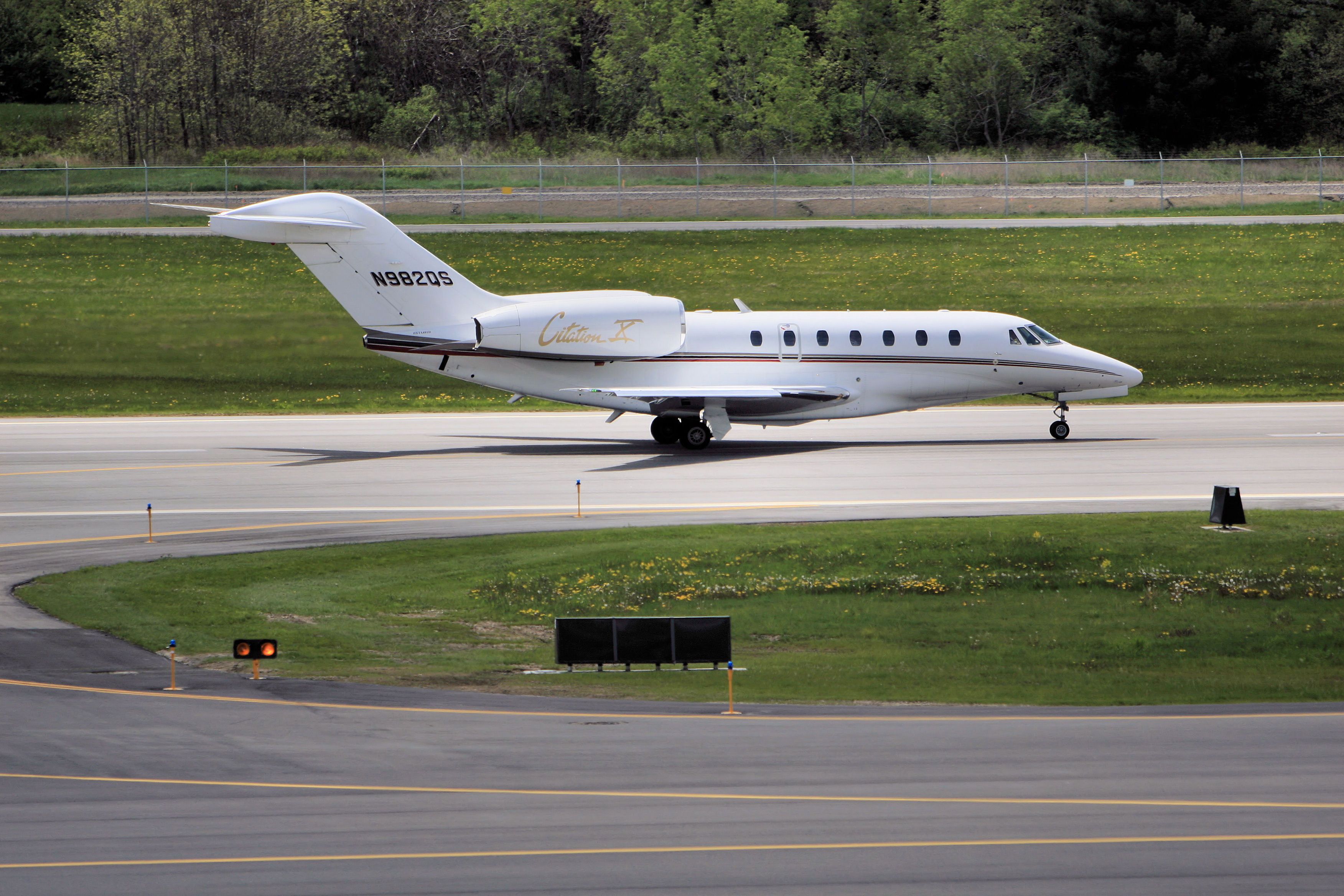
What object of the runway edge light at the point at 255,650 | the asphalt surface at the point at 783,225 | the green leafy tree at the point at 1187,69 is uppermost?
the green leafy tree at the point at 1187,69

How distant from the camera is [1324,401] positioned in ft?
140

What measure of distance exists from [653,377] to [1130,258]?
111 feet

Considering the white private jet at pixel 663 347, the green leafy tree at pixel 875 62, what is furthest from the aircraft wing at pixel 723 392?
the green leafy tree at pixel 875 62

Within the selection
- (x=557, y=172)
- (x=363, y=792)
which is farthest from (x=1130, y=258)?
(x=363, y=792)

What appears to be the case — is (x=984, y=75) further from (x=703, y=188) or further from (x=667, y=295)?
(x=667, y=295)

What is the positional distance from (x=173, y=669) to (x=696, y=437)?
19568 mm

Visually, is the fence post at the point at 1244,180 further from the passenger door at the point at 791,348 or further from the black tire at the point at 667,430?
the black tire at the point at 667,430

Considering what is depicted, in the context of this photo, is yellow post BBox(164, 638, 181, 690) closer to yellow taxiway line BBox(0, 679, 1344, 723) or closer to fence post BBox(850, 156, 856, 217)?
yellow taxiway line BBox(0, 679, 1344, 723)

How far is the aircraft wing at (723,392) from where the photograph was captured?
1298 inches

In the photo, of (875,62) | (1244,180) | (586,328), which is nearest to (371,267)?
(586,328)

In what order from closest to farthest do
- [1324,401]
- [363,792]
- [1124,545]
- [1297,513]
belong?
[363,792] → [1124,545] → [1297,513] → [1324,401]

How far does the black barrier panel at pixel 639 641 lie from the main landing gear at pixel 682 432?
56.4 feet

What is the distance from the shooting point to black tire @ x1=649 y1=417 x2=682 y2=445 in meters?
34.8

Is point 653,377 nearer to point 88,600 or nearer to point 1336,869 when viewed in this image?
point 88,600
